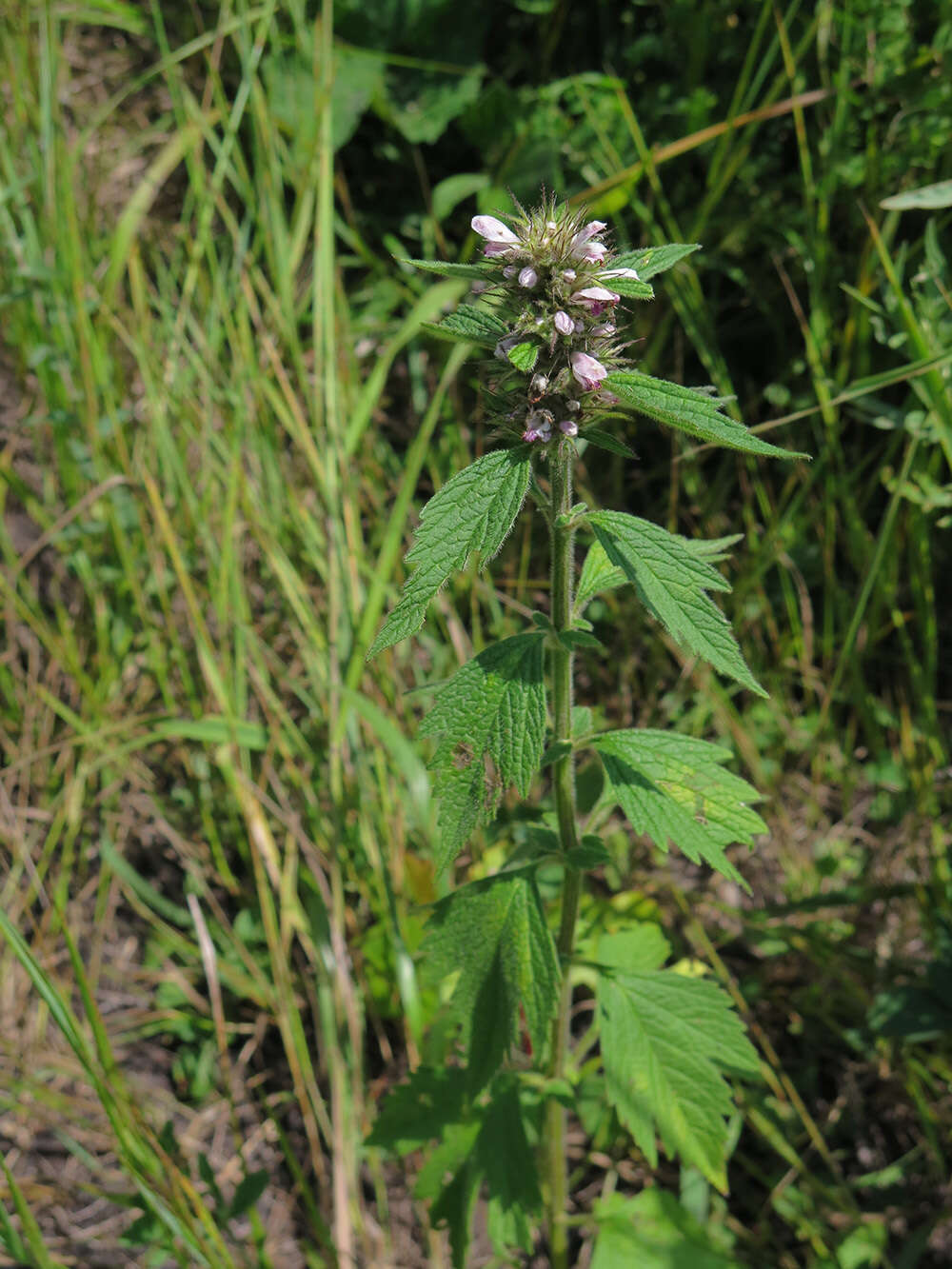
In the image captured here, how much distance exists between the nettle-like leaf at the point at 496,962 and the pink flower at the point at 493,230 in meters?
0.75

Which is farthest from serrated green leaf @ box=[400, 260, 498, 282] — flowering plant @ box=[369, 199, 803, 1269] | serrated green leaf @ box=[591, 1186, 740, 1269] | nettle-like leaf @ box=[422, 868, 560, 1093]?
serrated green leaf @ box=[591, 1186, 740, 1269]

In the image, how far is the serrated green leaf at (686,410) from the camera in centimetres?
91

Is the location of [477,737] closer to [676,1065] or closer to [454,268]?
[454,268]

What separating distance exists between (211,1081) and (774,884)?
131 cm

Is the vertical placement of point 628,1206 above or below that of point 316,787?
below

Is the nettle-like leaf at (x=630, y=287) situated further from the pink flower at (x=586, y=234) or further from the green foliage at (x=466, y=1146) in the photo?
the green foliage at (x=466, y=1146)

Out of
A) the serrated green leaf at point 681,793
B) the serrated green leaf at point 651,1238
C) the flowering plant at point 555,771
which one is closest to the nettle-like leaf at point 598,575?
the flowering plant at point 555,771

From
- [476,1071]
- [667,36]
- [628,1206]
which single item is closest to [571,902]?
[476,1071]

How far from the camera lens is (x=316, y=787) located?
2.13 meters

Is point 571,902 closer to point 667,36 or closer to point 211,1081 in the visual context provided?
point 211,1081

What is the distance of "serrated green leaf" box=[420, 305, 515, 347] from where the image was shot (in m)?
1.01

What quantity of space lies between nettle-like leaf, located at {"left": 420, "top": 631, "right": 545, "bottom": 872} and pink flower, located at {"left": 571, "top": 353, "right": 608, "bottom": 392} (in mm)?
322

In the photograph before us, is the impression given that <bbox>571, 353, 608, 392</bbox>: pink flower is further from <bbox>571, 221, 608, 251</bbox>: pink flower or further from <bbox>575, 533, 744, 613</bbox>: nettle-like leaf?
<bbox>575, 533, 744, 613</bbox>: nettle-like leaf

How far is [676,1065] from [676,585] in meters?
0.76
